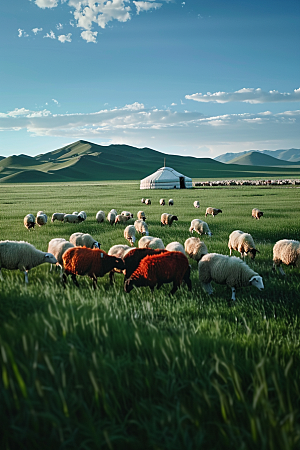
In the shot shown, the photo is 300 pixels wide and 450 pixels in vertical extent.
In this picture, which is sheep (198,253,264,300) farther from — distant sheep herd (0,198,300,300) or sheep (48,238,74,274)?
sheep (48,238,74,274)

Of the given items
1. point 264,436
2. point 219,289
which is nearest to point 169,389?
point 264,436

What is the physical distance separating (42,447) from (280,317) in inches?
187

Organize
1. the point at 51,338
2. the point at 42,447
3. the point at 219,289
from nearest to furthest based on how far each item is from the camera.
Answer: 1. the point at 42,447
2. the point at 51,338
3. the point at 219,289

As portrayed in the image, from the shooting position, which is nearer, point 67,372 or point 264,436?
point 264,436

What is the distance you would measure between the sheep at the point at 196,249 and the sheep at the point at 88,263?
10.8 feet

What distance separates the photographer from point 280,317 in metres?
5.47


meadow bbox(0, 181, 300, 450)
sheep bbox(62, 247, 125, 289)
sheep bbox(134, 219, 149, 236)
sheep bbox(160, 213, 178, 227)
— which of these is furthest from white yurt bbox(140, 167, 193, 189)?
meadow bbox(0, 181, 300, 450)

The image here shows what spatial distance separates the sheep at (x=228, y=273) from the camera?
6.82 m

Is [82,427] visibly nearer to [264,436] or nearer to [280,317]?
[264,436]

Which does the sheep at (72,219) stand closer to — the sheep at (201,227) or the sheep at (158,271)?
the sheep at (201,227)

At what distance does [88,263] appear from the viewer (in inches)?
270

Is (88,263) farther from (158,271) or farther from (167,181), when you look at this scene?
(167,181)

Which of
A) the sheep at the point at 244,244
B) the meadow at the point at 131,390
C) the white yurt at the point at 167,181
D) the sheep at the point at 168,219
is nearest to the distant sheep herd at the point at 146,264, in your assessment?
the sheep at the point at 244,244

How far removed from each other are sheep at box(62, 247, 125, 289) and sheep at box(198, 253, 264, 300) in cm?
202
